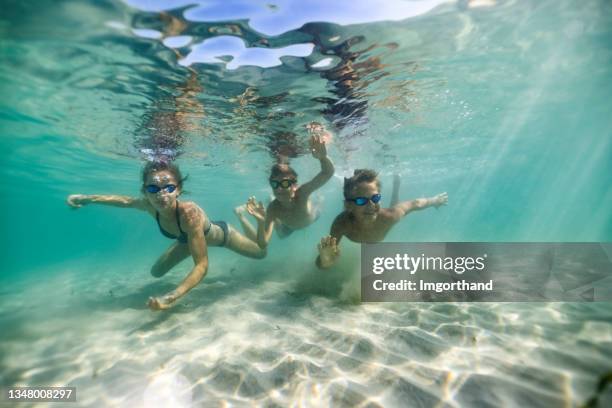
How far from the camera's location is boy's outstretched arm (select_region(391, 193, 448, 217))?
787 cm

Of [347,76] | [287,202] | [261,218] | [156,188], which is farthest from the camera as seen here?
[287,202]

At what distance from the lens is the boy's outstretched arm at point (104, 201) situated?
7.34m

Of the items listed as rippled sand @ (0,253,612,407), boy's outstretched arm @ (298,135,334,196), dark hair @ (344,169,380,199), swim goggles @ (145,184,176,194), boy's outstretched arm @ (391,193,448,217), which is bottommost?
rippled sand @ (0,253,612,407)

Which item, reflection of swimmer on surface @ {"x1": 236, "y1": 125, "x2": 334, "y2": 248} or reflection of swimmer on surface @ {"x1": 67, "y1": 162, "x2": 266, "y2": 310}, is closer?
reflection of swimmer on surface @ {"x1": 67, "y1": 162, "x2": 266, "y2": 310}

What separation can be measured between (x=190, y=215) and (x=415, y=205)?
6.22 m

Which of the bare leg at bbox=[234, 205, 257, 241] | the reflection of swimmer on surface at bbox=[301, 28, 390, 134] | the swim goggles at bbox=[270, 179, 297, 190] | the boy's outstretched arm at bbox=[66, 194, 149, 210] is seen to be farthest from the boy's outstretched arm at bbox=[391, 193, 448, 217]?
the boy's outstretched arm at bbox=[66, 194, 149, 210]

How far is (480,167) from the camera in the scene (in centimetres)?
3450

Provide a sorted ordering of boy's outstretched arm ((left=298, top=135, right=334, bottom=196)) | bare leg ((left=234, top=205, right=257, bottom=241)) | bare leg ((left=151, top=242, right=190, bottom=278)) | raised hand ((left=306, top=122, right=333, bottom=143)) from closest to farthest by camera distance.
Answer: boy's outstretched arm ((left=298, top=135, right=334, bottom=196)) < bare leg ((left=151, top=242, right=190, bottom=278)) < bare leg ((left=234, top=205, right=257, bottom=241)) < raised hand ((left=306, top=122, right=333, bottom=143))

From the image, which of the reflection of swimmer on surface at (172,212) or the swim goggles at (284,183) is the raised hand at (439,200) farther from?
the reflection of swimmer on surface at (172,212)

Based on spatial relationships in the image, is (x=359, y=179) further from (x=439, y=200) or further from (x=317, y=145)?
(x=439, y=200)

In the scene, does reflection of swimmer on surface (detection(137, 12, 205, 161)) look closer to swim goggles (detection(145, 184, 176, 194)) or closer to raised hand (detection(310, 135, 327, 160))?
swim goggles (detection(145, 184, 176, 194))

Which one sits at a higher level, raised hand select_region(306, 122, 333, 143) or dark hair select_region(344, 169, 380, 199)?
raised hand select_region(306, 122, 333, 143)

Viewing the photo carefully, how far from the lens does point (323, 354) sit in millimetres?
4316

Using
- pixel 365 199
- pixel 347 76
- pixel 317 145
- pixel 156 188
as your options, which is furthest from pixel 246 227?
pixel 347 76
